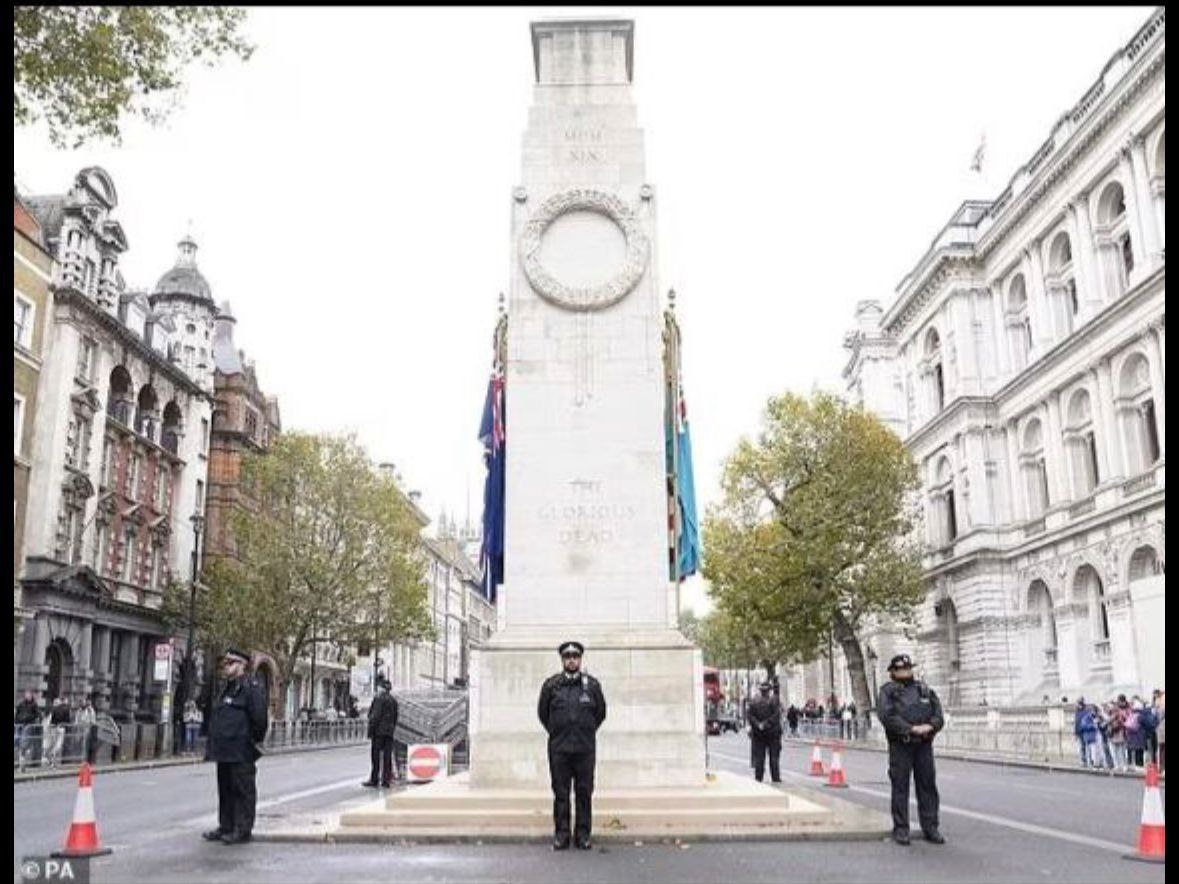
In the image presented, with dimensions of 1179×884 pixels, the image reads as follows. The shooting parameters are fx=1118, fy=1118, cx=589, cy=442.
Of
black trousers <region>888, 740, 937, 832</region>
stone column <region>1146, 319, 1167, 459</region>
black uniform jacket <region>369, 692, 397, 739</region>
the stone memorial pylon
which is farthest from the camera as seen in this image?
stone column <region>1146, 319, 1167, 459</region>

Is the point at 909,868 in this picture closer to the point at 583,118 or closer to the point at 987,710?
the point at 583,118

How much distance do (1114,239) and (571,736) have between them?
133 ft

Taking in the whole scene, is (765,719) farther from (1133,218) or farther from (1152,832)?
(1133,218)

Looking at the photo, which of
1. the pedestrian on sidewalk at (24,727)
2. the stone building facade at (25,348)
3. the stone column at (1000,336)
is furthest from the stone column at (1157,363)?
the stone building facade at (25,348)

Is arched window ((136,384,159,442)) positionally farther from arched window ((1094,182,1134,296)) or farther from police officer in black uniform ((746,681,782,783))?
arched window ((1094,182,1134,296))

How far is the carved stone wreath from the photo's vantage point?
50.4 ft

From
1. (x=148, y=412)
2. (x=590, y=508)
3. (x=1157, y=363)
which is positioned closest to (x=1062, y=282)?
A: (x=1157, y=363)

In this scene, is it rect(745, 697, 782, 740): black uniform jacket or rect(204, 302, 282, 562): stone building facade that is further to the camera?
rect(204, 302, 282, 562): stone building facade

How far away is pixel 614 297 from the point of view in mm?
15344

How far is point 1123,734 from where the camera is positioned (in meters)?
26.7

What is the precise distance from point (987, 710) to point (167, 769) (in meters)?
29.0

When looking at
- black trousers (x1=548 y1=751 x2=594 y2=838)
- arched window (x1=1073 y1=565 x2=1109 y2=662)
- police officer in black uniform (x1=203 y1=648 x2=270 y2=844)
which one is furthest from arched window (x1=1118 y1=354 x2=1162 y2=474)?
police officer in black uniform (x1=203 y1=648 x2=270 y2=844)

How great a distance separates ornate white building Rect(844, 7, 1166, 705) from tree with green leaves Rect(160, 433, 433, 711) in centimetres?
2623

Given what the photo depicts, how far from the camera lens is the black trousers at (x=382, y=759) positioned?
64.3 ft
